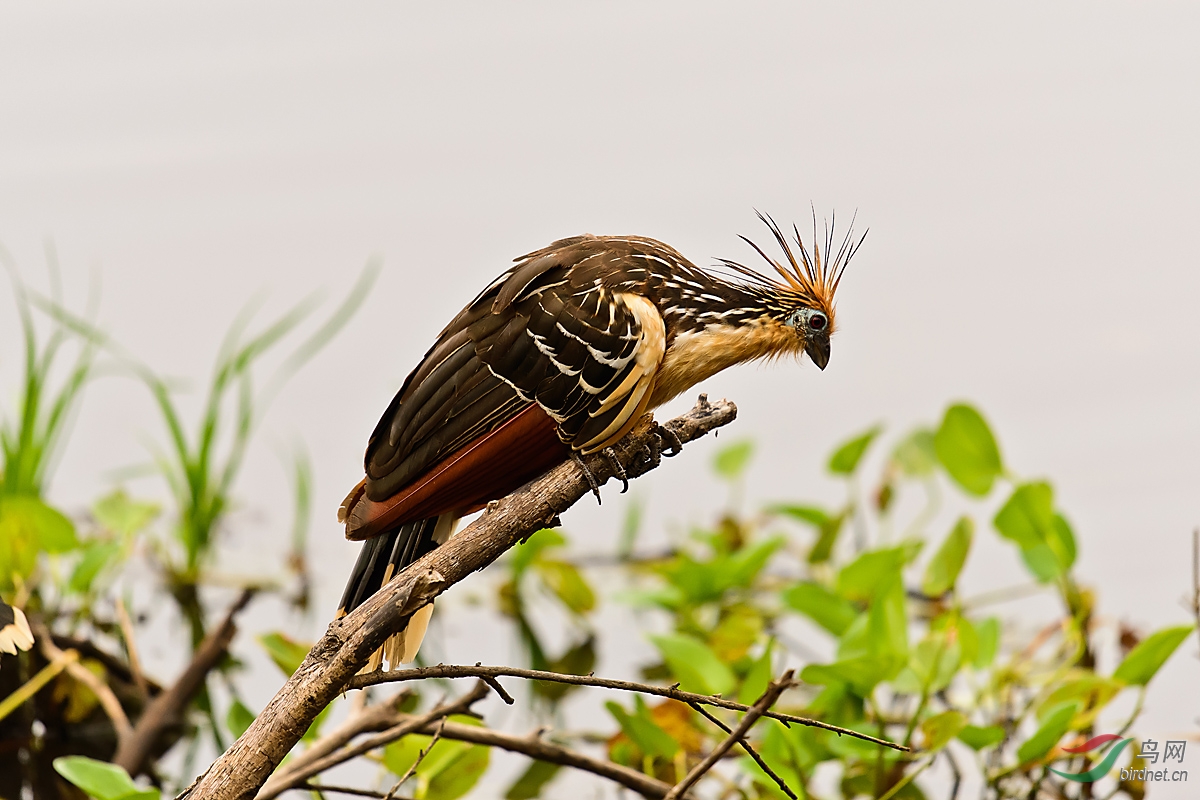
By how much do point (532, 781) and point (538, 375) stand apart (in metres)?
0.92

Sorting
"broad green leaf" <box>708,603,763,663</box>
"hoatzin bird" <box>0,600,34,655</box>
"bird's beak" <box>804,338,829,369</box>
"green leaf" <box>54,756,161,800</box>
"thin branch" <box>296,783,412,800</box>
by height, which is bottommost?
"broad green leaf" <box>708,603,763,663</box>

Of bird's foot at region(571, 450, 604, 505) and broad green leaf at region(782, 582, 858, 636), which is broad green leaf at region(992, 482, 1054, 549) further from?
bird's foot at region(571, 450, 604, 505)

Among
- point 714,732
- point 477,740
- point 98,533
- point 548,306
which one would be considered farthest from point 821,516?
point 98,533

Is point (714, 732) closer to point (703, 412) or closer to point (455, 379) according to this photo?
point (703, 412)

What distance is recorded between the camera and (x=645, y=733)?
1401mm

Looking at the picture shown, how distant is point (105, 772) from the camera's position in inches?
47.6

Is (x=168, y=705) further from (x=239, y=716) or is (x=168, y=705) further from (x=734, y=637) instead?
(x=734, y=637)

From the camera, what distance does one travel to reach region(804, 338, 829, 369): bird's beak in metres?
1.10

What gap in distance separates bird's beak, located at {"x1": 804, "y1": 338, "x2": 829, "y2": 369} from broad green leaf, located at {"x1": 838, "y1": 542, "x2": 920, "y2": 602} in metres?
0.77

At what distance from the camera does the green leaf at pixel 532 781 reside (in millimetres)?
1702

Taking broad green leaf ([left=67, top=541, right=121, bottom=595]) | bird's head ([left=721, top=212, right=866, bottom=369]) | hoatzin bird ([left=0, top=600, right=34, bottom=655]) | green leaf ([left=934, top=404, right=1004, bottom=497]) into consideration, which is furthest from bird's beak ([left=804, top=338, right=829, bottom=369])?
broad green leaf ([left=67, top=541, right=121, bottom=595])

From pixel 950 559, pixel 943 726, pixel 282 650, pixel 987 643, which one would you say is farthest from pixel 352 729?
pixel 950 559

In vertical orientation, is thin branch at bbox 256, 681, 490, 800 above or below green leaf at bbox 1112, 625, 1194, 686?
above

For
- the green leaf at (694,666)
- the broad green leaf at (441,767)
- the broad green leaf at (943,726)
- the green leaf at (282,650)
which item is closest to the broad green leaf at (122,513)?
the green leaf at (282,650)
